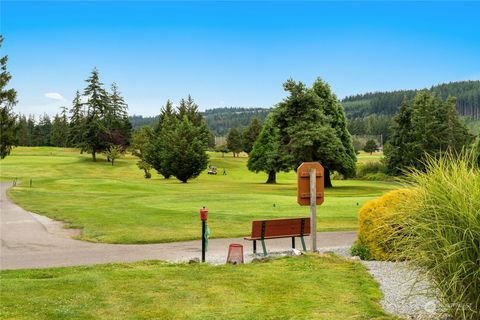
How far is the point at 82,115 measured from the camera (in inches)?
3841

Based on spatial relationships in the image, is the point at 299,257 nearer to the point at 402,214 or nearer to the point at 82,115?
the point at 402,214

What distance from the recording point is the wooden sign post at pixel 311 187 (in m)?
13.1

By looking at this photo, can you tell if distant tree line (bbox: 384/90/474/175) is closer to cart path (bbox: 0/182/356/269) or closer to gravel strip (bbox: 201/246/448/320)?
cart path (bbox: 0/182/356/269)

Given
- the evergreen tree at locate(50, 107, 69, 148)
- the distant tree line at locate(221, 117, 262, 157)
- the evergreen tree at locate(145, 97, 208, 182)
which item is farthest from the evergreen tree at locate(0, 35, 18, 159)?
the evergreen tree at locate(50, 107, 69, 148)

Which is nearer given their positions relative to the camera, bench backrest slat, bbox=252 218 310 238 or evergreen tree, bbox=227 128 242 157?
bench backrest slat, bbox=252 218 310 238

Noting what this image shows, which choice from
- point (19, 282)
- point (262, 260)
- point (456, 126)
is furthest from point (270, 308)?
point (456, 126)

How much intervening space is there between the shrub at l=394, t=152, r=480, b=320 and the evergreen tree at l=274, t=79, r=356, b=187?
4069 cm

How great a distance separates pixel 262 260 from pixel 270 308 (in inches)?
179

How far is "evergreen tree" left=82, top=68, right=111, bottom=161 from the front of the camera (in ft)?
282

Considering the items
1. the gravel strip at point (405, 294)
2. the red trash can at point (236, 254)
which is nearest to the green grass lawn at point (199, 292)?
the gravel strip at point (405, 294)

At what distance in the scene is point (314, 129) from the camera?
47594 millimetres

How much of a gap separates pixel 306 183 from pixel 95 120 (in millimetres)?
78712

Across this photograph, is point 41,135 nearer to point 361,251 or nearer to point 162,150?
point 162,150

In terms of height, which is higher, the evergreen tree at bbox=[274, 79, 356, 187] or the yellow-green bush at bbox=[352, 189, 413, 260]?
the evergreen tree at bbox=[274, 79, 356, 187]
